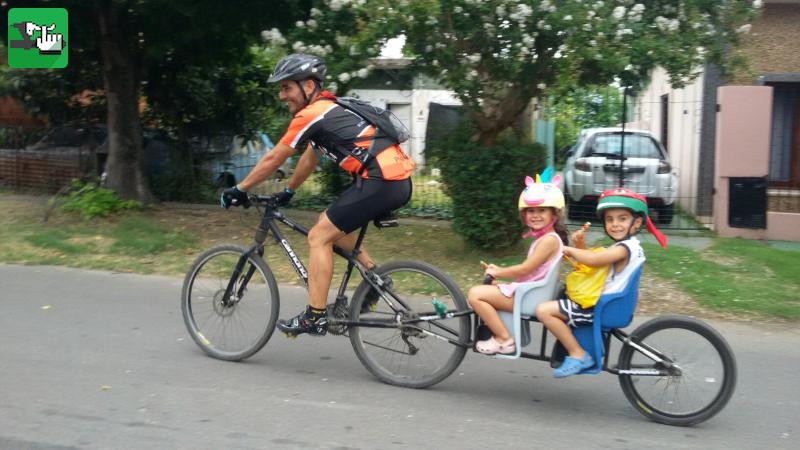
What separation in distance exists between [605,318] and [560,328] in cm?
26

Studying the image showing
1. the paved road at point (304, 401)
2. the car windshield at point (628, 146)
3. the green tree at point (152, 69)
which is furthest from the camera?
the car windshield at point (628, 146)

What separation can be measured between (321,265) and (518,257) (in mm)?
3983

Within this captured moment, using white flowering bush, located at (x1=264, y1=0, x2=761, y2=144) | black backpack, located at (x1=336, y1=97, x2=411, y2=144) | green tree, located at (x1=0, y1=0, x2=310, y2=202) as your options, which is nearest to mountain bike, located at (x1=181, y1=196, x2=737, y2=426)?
black backpack, located at (x1=336, y1=97, x2=411, y2=144)

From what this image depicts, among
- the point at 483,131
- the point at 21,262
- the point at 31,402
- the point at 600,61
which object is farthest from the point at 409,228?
the point at 31,402

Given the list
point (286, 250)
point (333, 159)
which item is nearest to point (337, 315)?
point (286, 250)

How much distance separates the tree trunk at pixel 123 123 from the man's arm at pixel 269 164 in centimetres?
680

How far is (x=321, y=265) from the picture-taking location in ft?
17.2

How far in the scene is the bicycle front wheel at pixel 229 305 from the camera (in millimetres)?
5543

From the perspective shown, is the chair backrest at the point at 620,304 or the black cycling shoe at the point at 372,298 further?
the black cycling shoe at the point at 372,298

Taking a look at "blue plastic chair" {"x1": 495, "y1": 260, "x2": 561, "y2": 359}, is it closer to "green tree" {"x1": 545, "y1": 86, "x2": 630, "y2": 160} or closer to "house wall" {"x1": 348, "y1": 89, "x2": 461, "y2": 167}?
"house wall" {"x1": 348, "y1": 89, "x2": 461, "y2": 167}

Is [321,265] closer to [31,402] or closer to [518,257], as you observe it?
[31,402]

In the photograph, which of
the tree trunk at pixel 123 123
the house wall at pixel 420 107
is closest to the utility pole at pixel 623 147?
the house wall at pixel 420 107

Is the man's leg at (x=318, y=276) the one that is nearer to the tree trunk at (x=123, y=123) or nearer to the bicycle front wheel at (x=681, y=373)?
the bicycle front wheel at (x=681, y=373)

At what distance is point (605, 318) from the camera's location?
4684 millimetres
